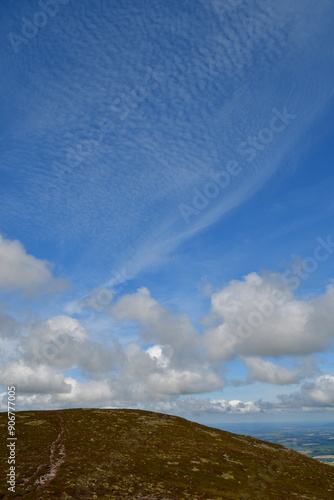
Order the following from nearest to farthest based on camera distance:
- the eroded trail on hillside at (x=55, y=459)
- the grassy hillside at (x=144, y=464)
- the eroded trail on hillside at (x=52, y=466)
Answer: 1. the eroded trail on hillside at (x=52, y=466)
2. the grassy hillside at (x=144, y=464)
3. the eroded trail on hillside at (x=55, y=459)

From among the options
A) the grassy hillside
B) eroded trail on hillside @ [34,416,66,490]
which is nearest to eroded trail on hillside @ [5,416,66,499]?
eroded trail on hillside @ [34,416,66,490]

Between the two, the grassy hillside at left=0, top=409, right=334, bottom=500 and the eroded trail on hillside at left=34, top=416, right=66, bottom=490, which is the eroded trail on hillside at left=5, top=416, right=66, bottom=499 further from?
the grassy hillside at left=0, top=409, right=334, bottom=500

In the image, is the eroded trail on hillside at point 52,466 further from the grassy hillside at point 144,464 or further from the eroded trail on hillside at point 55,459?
the grassy hillside at point 144,464

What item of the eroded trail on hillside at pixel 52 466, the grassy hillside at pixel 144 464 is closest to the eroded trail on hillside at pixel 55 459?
the eroded trail on hillside at pixel 52 466

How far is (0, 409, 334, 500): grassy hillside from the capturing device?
39250mm

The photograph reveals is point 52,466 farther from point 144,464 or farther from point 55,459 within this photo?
point 144,464

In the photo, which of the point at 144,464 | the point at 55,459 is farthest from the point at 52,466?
the point at 144,464

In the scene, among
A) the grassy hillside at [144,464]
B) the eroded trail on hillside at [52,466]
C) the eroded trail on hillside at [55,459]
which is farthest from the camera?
the eroded trail on hillside at [55,459]

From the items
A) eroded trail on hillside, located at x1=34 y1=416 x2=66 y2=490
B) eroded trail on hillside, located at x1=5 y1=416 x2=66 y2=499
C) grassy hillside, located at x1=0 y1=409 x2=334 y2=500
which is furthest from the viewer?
eroded trail on hillside, located at x1=34 y1=416 x2=66 y2=490

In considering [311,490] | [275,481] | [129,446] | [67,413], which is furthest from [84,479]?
[67,413]

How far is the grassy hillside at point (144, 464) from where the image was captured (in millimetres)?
39250

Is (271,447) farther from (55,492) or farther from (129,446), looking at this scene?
(55,492)

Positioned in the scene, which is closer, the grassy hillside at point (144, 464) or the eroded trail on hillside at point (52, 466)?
the eroded trail on hillside at point (52, 466)

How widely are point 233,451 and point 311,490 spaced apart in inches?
756
